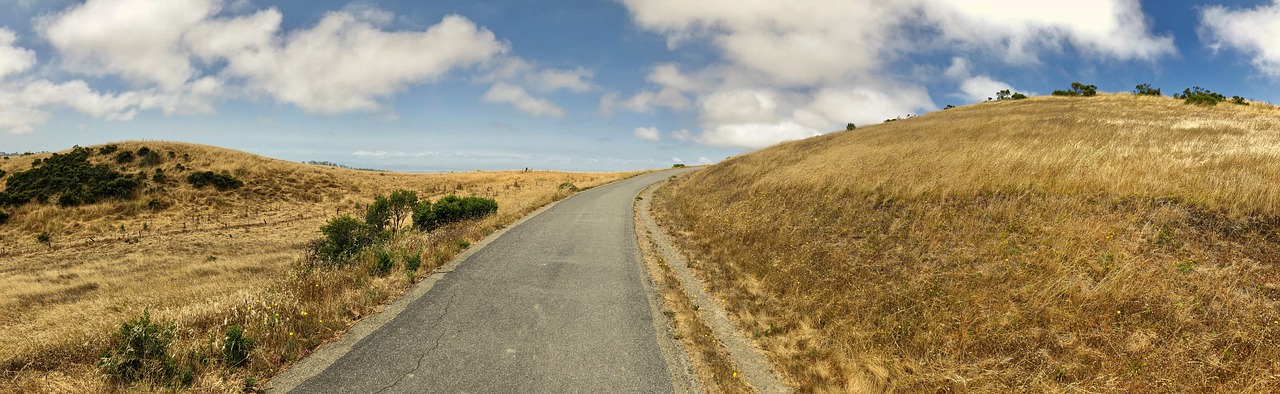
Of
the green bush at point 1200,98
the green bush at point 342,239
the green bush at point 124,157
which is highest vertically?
the green bush at point 1200,98

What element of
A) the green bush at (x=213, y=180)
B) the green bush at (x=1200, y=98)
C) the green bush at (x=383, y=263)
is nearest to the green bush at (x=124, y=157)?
the green bush at (x=213, y=180)

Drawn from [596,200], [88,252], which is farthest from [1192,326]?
[88,252]

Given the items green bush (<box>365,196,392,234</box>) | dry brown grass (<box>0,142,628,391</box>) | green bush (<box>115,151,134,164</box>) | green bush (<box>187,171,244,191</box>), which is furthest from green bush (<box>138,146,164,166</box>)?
green bush (<box>365,196,392,234</box>)

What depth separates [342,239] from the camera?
39.0 feet

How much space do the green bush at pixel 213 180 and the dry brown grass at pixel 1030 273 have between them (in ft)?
111

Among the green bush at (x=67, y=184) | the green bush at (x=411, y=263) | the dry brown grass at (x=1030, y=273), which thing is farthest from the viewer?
the green bush at (x=67, y=184)

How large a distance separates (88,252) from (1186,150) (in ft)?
119

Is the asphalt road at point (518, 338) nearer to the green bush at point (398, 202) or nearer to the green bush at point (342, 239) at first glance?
the green bush at point (342, 239)

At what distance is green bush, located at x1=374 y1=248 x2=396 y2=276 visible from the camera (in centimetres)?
973

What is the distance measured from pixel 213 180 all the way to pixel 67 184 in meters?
6.18

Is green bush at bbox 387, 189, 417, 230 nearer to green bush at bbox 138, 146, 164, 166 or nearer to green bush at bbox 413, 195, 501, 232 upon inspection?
green bush at bbox 413, 195, 501, 232

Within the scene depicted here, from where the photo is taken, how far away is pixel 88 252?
17.4 metres

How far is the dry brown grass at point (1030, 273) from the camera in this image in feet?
18.4

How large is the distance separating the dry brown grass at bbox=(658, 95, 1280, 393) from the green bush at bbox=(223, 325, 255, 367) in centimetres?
672
